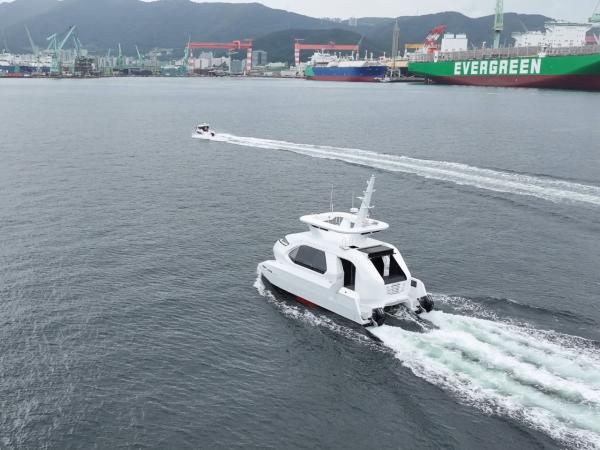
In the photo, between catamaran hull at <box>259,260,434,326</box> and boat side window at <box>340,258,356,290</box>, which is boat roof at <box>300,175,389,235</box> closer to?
boat side window at <box>340,258,356,290</box>

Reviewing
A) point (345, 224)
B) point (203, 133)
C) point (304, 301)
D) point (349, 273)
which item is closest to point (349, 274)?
point (349, 273)

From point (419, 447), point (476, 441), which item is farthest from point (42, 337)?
point (476, 441)

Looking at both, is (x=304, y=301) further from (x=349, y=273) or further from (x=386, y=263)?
(x=386, y=263)

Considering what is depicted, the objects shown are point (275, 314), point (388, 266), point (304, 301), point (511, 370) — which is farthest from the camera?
point (304, 301)

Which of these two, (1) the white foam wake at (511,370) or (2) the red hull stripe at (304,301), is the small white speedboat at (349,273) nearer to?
(2) the red hull stripe at (304,301)

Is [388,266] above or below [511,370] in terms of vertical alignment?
above

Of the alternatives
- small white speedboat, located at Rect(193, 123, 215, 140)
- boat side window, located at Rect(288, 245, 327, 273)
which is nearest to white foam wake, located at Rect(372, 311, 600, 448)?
boat side window, located at Rect(288, 245, 327, 273)

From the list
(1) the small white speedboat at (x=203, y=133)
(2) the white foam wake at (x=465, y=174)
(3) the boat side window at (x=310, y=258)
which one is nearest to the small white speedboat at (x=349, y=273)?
(3) the boat side window at (x=310, y=258)

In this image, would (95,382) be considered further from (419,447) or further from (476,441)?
(476,441)
